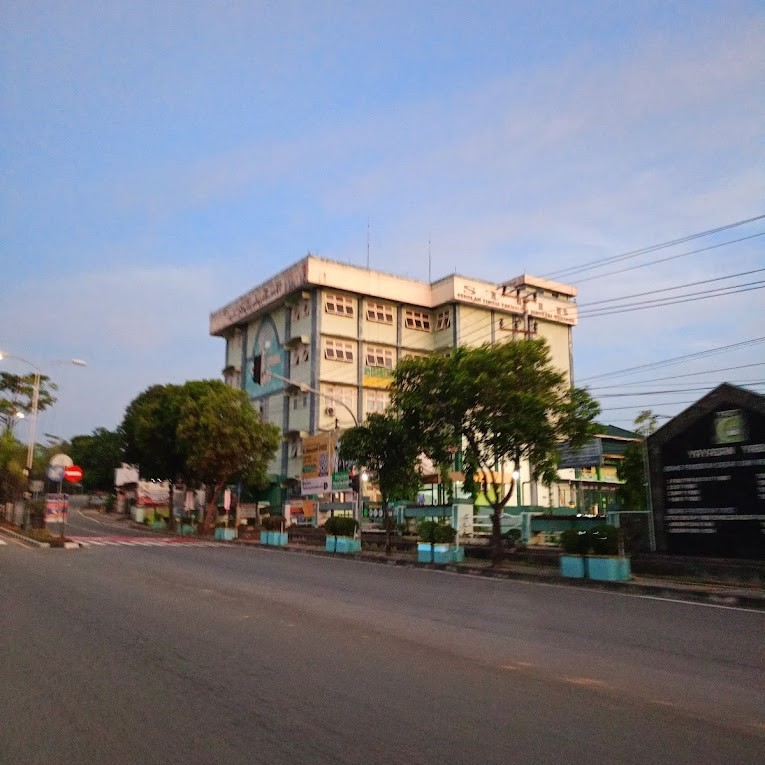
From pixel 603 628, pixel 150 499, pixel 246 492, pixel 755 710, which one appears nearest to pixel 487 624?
pixel 603 628

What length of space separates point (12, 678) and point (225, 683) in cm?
202

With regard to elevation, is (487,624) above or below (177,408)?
below

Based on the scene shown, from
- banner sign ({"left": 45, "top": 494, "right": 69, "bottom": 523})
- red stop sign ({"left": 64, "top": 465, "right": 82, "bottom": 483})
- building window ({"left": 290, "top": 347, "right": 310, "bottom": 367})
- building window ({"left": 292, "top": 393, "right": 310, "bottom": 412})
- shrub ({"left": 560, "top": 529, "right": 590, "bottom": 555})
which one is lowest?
shrub ({"left": 560, "top": 529, "right": 590, "bottom": 555})

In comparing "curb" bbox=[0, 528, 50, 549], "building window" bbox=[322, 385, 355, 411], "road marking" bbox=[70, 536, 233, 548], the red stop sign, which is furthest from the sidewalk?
"building window" bbox=[322, 385, 355, 411]

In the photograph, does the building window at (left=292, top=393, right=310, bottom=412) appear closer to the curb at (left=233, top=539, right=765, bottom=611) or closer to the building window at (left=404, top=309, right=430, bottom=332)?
the building window at (left=404, top=309, right=430, bottom=332)

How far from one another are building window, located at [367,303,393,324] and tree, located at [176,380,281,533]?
12.1 metres

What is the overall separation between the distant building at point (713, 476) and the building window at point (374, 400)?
110ft

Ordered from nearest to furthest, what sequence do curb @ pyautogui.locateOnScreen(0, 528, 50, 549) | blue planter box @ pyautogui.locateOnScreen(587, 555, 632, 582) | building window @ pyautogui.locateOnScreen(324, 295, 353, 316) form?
blue planter box @ pyautogui.locateOnScreen(587, 555, 632, 582) < curb @ pyautogui.locateOnScreen(0, 528, 50, 549) < building window @ pyautogui.locateOnScreen(324, 295, 353, 316)

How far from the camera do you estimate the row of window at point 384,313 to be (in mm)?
51312

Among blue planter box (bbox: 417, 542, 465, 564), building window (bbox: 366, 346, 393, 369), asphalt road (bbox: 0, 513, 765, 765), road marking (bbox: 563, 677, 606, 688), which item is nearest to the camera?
asphalt road (bbox: 0, 513, 765, 765)

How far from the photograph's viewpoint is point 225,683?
6.35 m

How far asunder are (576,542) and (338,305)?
1406 inches

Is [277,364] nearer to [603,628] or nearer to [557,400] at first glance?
[557,400]

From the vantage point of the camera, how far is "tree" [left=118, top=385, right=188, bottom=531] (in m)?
46.5
